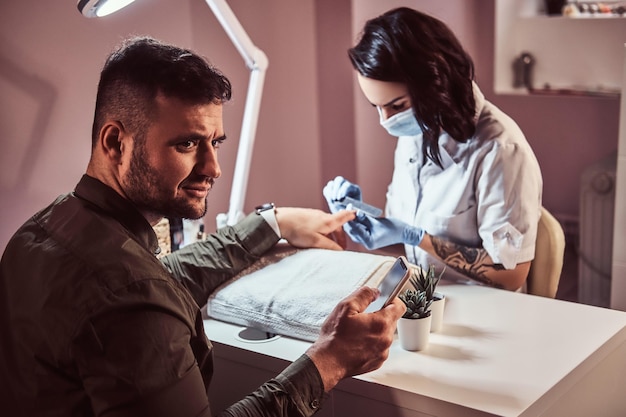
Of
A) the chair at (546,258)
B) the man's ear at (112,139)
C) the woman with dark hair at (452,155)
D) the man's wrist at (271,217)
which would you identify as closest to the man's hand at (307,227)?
the man's wrist at (271,217)

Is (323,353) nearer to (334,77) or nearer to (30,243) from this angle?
(30,243)

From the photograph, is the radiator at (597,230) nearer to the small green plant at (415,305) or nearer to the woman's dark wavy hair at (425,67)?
the woman's dark wavy hair at (425,67)

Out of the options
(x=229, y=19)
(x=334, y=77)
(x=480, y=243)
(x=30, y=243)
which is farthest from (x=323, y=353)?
(x=334, y=77)

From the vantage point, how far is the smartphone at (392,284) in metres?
1.41

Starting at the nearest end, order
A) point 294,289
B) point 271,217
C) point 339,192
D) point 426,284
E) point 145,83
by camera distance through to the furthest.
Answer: point 145,83 < point 426,284 < point 294,289 < point 271,217 < point 339,192

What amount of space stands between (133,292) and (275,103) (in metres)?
1.68

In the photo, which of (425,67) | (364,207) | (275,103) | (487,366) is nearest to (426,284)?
(487,366)

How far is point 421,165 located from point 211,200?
635 mm

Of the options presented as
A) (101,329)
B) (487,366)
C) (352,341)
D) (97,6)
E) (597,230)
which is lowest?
(597,230)

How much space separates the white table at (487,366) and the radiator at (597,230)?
1336mm

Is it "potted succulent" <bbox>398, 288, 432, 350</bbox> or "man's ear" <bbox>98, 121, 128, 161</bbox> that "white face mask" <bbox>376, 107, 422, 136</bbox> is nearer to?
"potted succulent" <bbox>398, 288, 432, 350</bbox>

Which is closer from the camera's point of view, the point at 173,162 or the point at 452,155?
the point at 173,162

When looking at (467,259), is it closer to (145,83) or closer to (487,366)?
(487,366)

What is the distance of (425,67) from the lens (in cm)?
194
